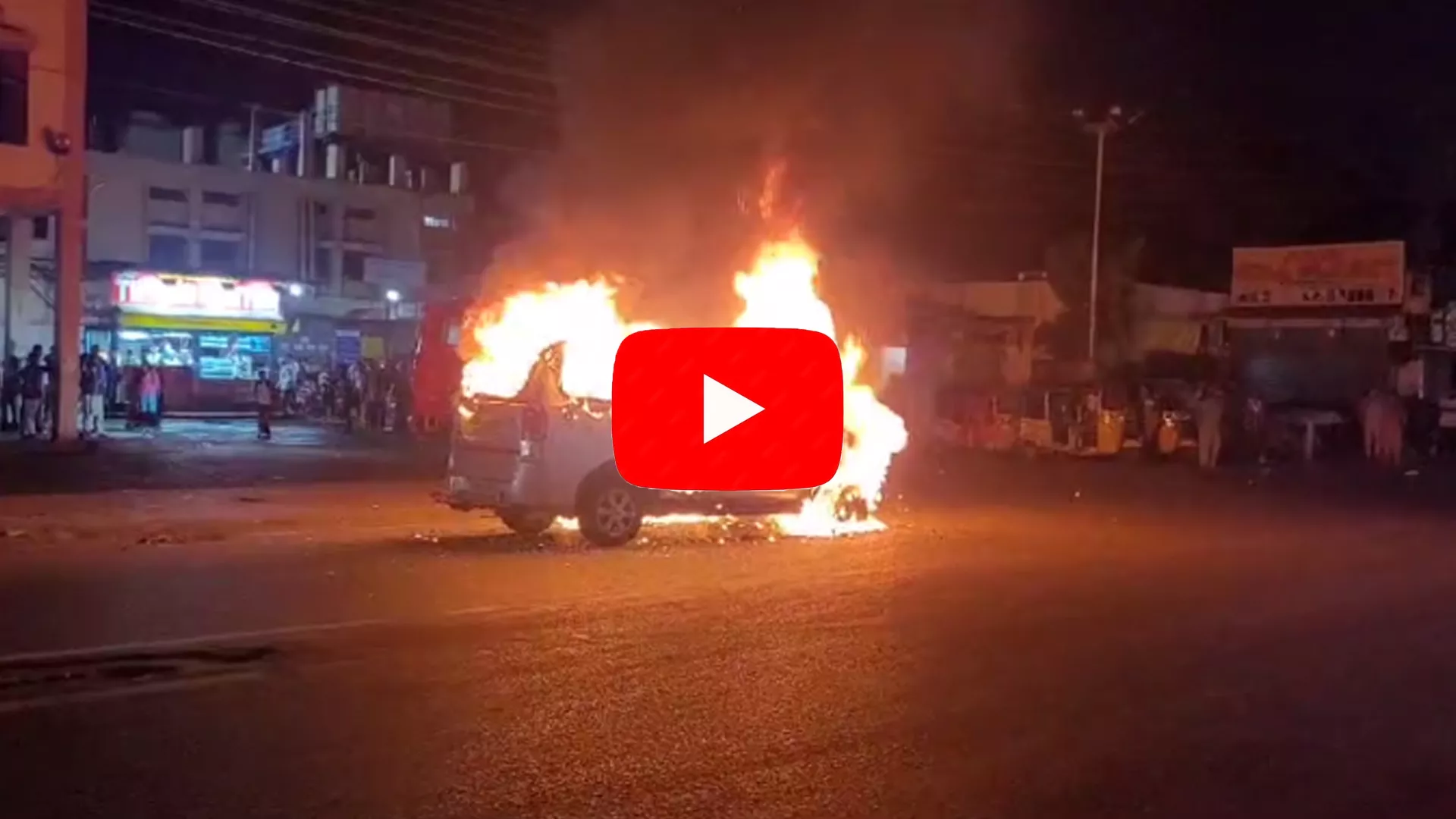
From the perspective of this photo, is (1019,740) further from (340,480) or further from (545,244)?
(340,480)

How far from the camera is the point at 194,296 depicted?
4022cm

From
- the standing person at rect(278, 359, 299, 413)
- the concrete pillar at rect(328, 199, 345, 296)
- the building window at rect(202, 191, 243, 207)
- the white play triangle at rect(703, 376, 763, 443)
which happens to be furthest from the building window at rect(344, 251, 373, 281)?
the white play triangle at rect(703, 376, 763, 443)

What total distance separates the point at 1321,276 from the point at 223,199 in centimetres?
3360

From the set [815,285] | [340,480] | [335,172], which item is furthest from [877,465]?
[335,172]

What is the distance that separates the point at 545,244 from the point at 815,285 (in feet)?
15.4

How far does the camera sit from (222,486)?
20.5 metres

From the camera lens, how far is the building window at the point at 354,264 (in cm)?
5416

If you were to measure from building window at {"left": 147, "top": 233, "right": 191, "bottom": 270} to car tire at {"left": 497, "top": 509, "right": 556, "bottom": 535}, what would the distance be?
1453 inches

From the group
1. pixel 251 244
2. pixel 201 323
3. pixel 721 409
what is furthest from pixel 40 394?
pixel 251 244

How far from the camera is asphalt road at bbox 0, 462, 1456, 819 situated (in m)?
6.17

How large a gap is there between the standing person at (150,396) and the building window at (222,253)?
17.8 metres

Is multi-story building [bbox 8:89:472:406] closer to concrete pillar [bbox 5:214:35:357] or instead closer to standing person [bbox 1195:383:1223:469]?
concrete pillar [bbox 5:214:35:357]

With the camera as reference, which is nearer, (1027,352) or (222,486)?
(222,486)

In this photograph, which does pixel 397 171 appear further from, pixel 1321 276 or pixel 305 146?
pixel 1321 276
